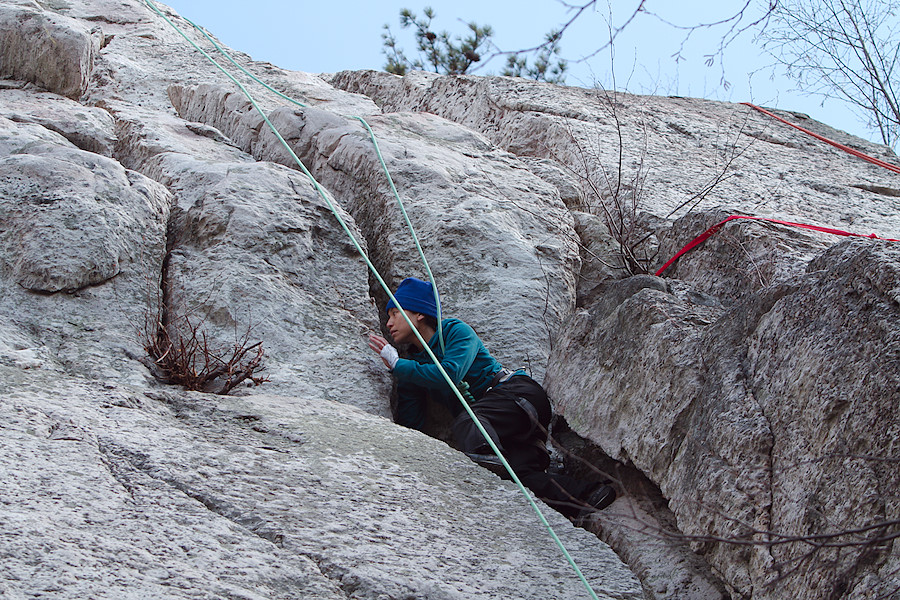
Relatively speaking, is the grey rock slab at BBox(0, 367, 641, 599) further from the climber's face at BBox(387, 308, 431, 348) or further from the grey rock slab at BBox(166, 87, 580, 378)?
the grey rock slab at BBox(166, 87, 580, 378)

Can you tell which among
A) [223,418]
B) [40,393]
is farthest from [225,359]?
[40,393]

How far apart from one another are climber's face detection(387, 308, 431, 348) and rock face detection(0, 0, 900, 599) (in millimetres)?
149

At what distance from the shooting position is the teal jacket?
370 cm

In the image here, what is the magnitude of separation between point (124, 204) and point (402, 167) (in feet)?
5.38

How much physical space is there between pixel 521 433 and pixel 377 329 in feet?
3.05

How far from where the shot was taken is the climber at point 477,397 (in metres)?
3.31

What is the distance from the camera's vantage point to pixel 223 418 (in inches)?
118

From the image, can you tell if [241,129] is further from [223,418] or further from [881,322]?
[881,322]

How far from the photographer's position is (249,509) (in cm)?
244

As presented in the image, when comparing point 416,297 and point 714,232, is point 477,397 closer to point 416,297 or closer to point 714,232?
point 416,297

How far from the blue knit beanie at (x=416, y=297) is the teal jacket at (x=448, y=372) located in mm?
104

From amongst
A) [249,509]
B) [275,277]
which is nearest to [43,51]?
[275,277]

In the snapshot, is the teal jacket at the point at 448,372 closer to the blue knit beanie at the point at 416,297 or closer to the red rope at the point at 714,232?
the blue knit beanie at the point at 416,297

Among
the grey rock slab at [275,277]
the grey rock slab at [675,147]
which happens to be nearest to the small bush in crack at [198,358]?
the grey rock slab at [275,277]
